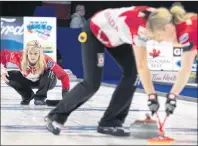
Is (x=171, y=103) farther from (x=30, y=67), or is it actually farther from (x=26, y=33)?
(x=26, y=33)

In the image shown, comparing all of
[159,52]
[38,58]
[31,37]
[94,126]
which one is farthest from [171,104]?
[31,37]

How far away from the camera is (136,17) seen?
9.21 ft

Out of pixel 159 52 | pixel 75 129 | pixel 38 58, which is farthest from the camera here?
pixel 159 52

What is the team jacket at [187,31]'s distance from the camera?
8.96ft

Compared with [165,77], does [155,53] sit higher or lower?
higher

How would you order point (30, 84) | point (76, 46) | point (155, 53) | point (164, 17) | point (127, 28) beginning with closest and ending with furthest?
point (164, 17), point (127, 28), point (30, 84), point (155, 53), point (76, 46)

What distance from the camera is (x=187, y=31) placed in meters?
2.73

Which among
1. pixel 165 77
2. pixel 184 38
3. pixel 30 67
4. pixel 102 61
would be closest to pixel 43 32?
pixel 165 77

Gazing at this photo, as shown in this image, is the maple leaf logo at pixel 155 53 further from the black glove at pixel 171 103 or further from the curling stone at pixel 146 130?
the black glove at pixel 171 103

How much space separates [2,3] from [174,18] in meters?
10.9

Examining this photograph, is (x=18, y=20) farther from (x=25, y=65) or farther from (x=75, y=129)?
(x=75, y=129)

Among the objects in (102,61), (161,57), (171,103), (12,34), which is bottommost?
(161,57)

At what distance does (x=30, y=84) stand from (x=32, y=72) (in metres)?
0.16

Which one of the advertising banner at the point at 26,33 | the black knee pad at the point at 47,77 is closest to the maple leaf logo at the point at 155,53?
the advertising banner at the point at 26,33
